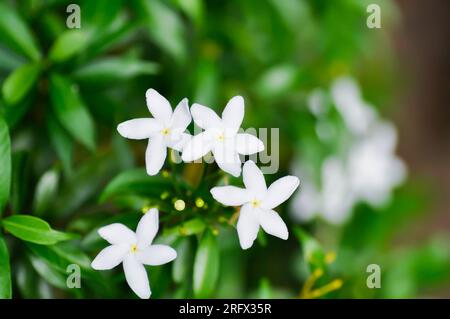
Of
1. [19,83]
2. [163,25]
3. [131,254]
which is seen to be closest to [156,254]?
[131,254]

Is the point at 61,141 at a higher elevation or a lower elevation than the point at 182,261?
higher

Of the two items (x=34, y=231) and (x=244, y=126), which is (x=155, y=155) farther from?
(x=244, y=126)

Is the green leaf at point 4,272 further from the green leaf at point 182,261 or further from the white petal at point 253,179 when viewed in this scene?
the white petal at point 253,179

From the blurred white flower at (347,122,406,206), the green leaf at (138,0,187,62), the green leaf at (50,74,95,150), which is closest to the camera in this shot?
the green leaf at (50,74,95,150)

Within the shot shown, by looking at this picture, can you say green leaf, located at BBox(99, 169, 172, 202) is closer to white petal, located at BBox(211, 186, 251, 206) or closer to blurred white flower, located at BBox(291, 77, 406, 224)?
white petal, located at BBox(211, 186, 251, 206)

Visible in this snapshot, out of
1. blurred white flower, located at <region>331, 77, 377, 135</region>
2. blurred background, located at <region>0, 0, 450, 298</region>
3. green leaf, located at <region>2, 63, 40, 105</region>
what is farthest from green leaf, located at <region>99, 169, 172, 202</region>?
blurred white flower, located at <region>331, 77, 377, 135</region>

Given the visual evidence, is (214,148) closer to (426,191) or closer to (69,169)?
(69,169)
